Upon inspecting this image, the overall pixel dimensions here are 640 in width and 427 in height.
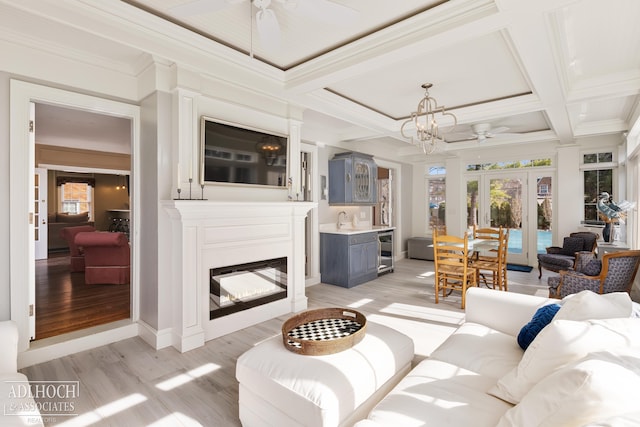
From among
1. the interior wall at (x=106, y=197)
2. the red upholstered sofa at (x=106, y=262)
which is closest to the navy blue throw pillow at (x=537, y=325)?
the red upholstered sofa at (x=106, y=262)

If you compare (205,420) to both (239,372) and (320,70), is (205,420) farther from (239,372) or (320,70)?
(320,70)

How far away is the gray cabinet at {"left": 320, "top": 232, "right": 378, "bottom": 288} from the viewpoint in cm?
525

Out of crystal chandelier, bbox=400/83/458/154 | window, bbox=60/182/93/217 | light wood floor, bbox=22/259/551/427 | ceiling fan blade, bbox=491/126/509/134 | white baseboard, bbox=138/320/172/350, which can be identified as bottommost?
light wood floor, bbox=22/259/551/427

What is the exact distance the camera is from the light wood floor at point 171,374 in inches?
81.8

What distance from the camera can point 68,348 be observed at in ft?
9.39

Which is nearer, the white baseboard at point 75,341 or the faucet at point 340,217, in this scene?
the white baseboard at point 75,341

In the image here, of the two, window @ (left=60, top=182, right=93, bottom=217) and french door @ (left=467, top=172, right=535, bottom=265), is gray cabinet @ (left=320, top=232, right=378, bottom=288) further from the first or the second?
window @ (left=60, top=182, right=93, bottom=217)

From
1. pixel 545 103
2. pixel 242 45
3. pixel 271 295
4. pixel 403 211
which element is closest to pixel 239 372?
pixel 271 295

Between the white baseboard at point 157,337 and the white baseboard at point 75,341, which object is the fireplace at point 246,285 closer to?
the white baseboard at point 157,337

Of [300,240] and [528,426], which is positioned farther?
[300,240]

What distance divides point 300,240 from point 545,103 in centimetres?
339

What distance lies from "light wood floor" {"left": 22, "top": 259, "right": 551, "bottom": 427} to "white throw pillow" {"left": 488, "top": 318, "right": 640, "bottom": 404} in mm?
1491

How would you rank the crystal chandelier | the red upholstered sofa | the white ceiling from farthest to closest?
the red upholstered sofa < the crystal chandelier < the white ceiling

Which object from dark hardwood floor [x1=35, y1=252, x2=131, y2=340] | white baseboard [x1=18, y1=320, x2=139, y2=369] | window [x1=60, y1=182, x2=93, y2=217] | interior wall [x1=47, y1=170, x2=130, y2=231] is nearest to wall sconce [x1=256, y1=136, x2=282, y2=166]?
white baseboard [x1=18, y1=320, x2=139, y2=369]
